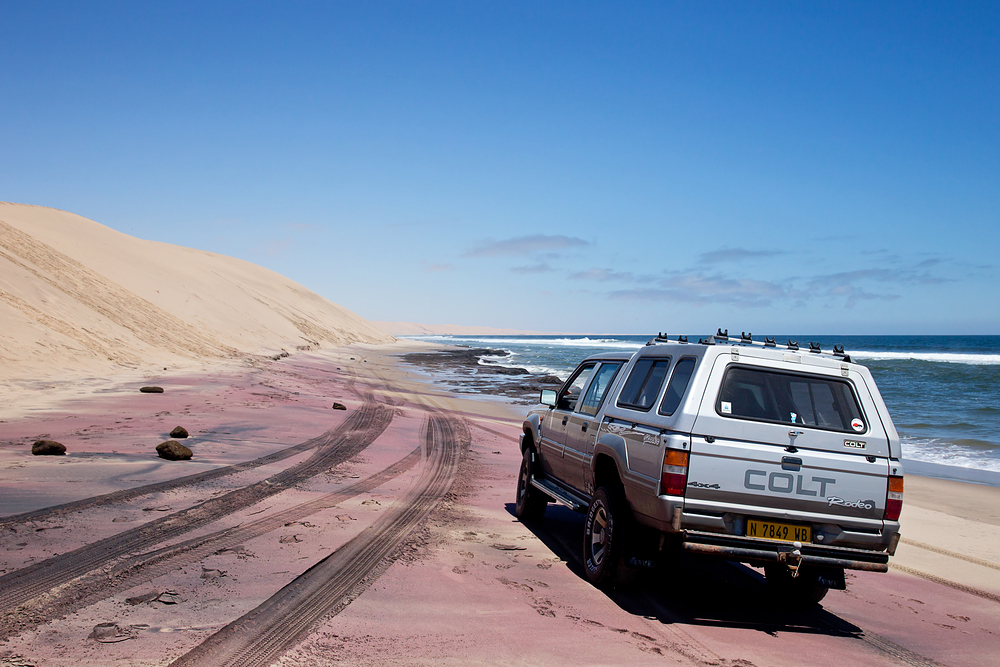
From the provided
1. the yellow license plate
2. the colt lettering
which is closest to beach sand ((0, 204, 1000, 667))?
the yellow license plate

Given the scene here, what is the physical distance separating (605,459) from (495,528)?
2105mm

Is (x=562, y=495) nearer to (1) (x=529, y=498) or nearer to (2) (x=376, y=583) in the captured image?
(1) (x=529, y=498)

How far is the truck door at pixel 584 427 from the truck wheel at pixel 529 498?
763mm

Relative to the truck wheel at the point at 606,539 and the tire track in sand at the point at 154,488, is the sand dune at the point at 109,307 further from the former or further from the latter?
the truck wheel at the point at 606,539

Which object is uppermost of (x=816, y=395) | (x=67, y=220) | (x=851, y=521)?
(x=67, y=220)

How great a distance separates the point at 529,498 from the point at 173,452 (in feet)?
16.6

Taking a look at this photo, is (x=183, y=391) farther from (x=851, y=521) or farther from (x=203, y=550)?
(x=851, y=521)

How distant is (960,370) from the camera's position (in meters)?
42.1

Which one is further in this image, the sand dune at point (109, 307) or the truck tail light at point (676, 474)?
the sand dune at point (109, 307)

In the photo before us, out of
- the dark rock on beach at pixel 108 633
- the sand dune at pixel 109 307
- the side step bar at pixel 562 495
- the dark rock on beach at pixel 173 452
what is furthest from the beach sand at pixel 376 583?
the sand dune at pixel 109 307

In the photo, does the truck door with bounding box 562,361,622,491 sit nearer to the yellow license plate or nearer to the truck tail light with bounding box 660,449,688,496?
the truck tail light with bounding box 660,449,688,496

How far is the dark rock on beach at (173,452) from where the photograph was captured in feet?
30.3

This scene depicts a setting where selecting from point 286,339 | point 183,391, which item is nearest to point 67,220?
point 286,339

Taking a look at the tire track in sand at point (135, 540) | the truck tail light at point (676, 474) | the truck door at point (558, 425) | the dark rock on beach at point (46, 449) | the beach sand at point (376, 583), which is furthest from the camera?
the dark rock on beach at point (46, 449)
